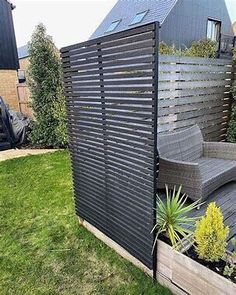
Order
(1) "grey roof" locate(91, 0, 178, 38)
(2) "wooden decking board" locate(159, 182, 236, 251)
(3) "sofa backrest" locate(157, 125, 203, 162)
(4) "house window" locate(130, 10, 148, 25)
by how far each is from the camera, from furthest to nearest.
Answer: (4) "house window" locate(130, 10, 148, 25), (1) "grey roof" locate(91, 0, 178, 38), (3) "sofa backrest" locate(157, 125, 203, 162), (2) "wooden decking board" locate(159, 182, 236, 251)

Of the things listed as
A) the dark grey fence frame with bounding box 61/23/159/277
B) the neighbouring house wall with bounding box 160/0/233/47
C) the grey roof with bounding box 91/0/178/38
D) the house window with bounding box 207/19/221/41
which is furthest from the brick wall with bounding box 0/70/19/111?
the house window with bounding box 207/19/221/41

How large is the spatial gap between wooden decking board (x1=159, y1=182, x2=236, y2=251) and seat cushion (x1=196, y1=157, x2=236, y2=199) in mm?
149

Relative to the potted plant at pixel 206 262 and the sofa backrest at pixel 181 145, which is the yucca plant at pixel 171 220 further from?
the sofa backrest at pixel 181 145

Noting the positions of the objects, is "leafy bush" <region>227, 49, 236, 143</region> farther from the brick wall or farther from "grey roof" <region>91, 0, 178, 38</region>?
"grey roof" <region>91, 0, 178, 38</region>

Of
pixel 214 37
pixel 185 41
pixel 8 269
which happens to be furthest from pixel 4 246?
pixel 214 37

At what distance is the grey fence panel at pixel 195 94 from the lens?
3.53 metres

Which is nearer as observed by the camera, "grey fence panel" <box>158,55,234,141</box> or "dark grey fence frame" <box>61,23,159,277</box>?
"dark grey fence frame" <box>61,23,159,277</box>

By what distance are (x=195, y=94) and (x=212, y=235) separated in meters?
2.80

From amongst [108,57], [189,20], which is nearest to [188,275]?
[108,57]

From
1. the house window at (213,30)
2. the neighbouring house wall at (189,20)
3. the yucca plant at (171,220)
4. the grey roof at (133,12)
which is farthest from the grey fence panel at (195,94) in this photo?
the house window at (213,30)

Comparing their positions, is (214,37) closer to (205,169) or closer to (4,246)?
(205,169)

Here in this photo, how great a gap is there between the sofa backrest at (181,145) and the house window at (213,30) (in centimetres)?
1364

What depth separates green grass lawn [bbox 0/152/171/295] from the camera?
2.15 meters

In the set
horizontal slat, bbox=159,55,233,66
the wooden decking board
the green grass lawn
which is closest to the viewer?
the green grass lawn
